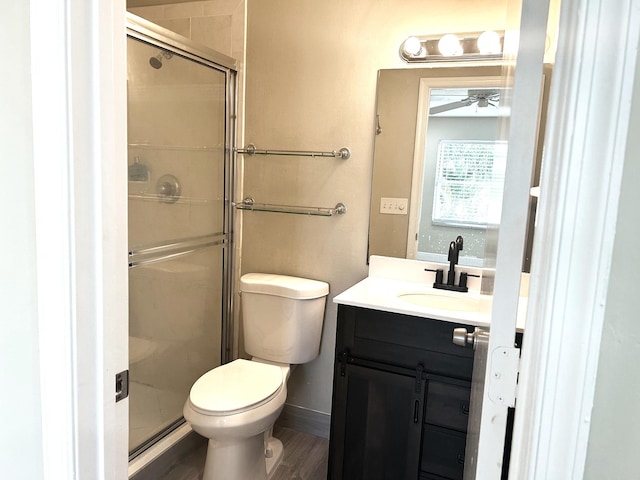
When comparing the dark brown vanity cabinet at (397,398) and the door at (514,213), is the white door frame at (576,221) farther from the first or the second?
the dark brown vanity cabinet at (397,398)

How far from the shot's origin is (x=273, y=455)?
224cm

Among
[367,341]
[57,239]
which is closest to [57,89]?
[57,239]

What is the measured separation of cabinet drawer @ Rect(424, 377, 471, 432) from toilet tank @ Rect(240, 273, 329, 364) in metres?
0.71

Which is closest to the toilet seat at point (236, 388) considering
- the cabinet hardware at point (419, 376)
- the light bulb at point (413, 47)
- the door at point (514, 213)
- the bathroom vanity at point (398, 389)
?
the bathroom vanity at point (398, 389)

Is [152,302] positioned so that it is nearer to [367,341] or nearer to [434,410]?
[367,341]

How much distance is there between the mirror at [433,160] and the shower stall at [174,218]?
84 cm

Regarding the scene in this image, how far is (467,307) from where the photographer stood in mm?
1872

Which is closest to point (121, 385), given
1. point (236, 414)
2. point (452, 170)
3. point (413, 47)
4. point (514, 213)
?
point (514, 213)

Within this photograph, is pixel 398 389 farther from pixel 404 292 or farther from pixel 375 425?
pixel 404 292

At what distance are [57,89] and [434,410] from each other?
1595 mm

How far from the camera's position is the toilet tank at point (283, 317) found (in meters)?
2.19

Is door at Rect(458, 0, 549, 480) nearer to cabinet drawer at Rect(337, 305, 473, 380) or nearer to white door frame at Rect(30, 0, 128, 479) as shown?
white door frame at Rect(30, 0, 128, 479)

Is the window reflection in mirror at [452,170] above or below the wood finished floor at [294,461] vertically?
above

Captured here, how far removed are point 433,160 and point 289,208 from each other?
78 cm
